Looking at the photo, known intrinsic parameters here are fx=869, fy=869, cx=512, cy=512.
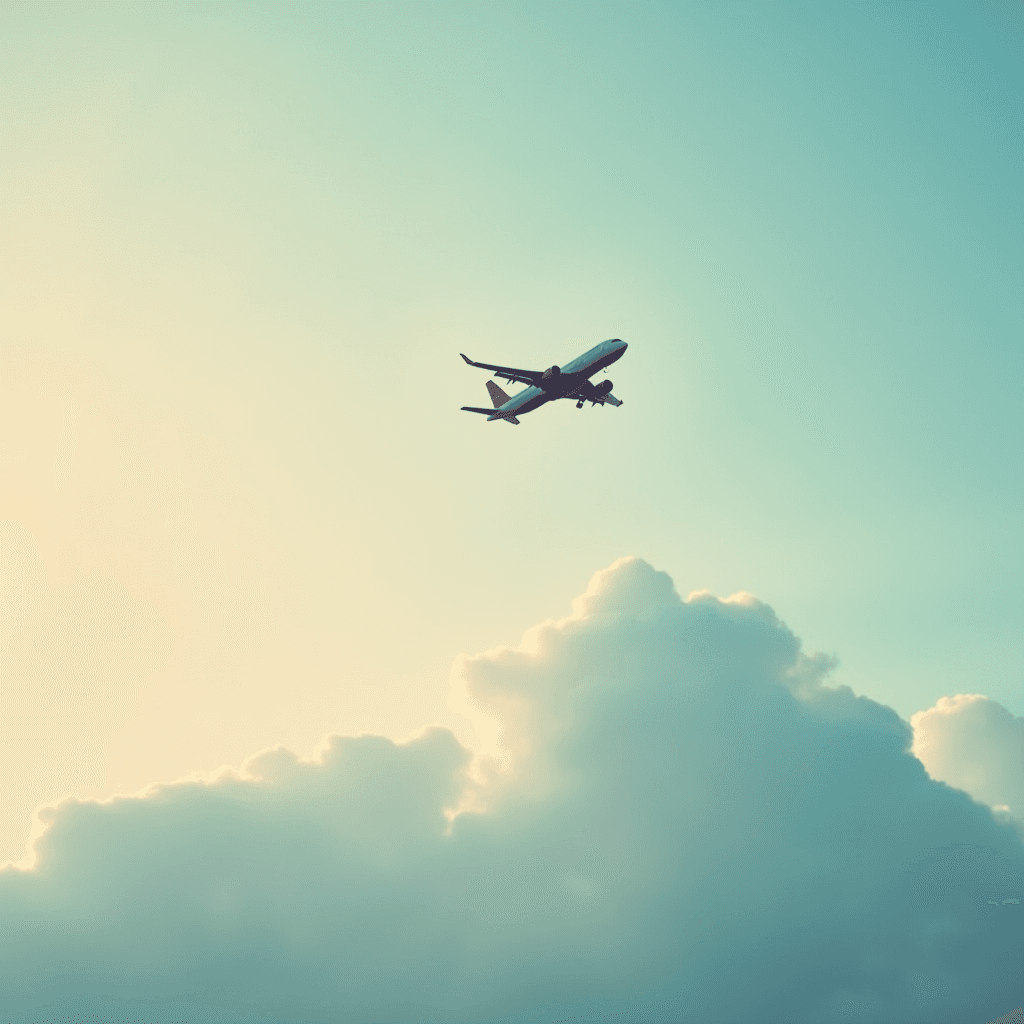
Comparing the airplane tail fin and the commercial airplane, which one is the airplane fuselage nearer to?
the commercial airplane

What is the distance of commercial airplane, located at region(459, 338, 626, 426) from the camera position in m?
136

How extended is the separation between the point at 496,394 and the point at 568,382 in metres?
39.1

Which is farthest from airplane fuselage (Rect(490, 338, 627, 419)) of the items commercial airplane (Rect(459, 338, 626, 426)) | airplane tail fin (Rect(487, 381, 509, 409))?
airplane tail fin (Rect(487, 381, 509, 409))

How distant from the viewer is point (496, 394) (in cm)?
17525

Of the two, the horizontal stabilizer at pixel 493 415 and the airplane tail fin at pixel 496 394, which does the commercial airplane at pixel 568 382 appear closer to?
the horizontal stabilizer at pixel 493 415

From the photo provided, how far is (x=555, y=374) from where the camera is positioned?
136 m

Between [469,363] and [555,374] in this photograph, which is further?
[555,374]

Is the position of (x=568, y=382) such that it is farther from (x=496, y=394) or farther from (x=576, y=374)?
(x=496, y=394)

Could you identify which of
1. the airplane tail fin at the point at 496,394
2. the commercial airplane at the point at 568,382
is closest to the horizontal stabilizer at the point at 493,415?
the commercial airplane at the point at 568,382

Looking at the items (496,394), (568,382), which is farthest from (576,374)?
(496,394)

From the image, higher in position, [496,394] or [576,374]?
[496,394]

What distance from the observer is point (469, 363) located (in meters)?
127

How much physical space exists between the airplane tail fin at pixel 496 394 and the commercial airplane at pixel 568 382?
2822cm

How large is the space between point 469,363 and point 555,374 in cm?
1574
